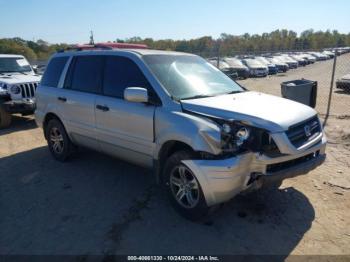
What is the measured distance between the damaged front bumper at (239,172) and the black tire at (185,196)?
0.36 ft

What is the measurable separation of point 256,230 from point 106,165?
9.73 ft

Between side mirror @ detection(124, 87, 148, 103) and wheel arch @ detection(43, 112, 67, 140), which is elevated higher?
side mirror @ detection(124, 87, 148, 103)

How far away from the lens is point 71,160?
19.4ft

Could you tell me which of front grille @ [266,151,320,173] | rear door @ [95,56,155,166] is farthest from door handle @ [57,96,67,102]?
front grille @ [266,151,320,173]

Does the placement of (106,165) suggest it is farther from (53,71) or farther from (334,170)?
(334,170)

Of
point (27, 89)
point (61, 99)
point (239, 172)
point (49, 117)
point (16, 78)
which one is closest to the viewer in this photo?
point (239, 172)

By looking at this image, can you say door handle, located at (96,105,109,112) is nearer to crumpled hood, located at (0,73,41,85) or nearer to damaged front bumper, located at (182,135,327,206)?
damaged front bumper, located at (182,135,327,206)

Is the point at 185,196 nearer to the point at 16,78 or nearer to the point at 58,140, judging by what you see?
the point at 58,140

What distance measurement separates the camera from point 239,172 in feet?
10.7

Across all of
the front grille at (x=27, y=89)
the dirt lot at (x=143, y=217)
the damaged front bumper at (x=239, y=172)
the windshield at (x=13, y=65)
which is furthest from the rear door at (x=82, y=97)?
the windshield at (x=13, y=65)

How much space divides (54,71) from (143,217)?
3.34m

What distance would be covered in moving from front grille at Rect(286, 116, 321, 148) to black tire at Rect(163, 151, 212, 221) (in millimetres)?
1090

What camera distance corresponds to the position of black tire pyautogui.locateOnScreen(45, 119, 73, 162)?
5.67 meters

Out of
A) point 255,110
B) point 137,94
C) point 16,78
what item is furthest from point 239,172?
point 16,78
